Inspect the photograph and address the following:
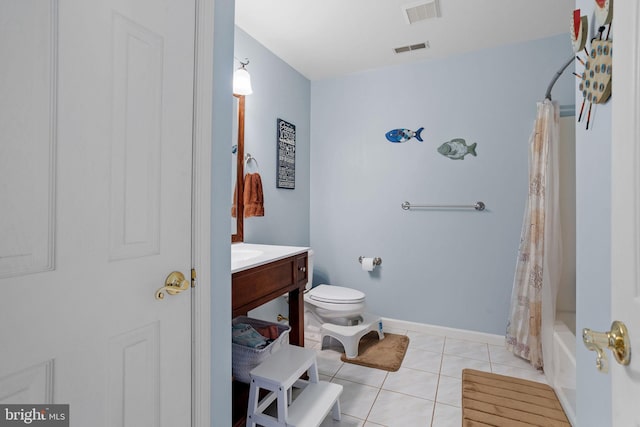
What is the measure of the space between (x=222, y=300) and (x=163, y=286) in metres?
0.27

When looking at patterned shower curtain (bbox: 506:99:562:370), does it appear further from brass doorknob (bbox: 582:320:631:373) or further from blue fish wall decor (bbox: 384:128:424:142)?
brass doorknob (bbox: 582:320:631:373)

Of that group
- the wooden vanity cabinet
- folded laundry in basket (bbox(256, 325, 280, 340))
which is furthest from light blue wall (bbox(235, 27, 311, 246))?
folded laundry in basket (bbox(256, 325, 280, 340))

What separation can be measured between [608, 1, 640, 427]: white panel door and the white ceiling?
1775mm

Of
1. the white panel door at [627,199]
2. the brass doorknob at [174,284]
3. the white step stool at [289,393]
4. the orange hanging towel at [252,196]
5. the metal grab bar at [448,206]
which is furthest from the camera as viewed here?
the metal grab bar at [448,206]

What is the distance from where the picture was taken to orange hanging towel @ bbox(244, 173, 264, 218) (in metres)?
2.28

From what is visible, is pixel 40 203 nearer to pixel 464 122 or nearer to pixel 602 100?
pixel 602 100

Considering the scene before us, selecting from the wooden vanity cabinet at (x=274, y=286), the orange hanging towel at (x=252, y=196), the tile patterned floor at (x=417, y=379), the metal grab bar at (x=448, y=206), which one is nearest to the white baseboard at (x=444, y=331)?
the tile patterned floor at (x=417, y=379)

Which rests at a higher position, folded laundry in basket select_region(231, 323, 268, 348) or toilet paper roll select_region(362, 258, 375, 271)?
toilet paper roll select_region(362, 258, 375, 271)

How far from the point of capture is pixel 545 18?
215 centimetres

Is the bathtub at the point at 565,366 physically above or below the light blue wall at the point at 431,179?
below

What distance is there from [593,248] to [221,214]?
1198 millimetres

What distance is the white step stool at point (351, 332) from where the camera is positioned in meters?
2.34

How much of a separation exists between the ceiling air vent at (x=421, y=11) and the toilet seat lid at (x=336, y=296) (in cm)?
199

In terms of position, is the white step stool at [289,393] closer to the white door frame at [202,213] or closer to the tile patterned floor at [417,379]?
the tile patterned floor at [417,379]
